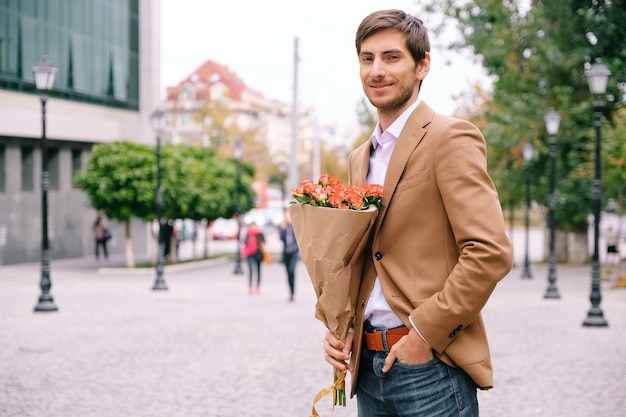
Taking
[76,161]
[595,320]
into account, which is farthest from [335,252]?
[76,161]

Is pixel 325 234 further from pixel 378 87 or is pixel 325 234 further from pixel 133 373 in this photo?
pixel 133 373

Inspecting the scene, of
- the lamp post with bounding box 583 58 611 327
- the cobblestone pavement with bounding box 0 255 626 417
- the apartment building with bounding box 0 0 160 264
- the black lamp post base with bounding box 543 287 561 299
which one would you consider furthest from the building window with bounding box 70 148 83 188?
the lamp post with bounding box 583 58 611 327

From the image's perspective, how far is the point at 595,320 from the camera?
1510cm

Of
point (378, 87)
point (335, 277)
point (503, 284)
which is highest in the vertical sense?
point (378, 87)

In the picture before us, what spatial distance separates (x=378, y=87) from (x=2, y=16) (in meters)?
31.5

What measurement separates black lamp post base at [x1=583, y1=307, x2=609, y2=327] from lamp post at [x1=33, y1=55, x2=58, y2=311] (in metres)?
9.68

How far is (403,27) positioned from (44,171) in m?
15.0

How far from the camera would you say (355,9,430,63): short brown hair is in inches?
119

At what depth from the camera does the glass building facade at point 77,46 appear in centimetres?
3278

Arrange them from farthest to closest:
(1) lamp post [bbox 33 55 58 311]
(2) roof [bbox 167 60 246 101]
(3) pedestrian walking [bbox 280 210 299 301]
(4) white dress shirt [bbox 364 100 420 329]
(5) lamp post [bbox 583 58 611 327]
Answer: (2) roof [bbox 167 60 246 101], (3) pedestrian walking [bbox 280 210 299 301], (1) lamp post [bbox 33 55 58 311], (5) lamp post [bbox 583 58 611 327], (4) white dress shirt [bbox 364 100 420 329]

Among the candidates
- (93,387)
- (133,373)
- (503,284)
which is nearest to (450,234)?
(93,387)

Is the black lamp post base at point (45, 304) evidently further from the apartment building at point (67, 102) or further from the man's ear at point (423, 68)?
the apartment building at point (67, 102)

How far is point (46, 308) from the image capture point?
56.1 feet

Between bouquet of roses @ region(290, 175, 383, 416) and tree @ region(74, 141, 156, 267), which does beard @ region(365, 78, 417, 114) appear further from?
tree @ region(74, 141, 156, 267)
